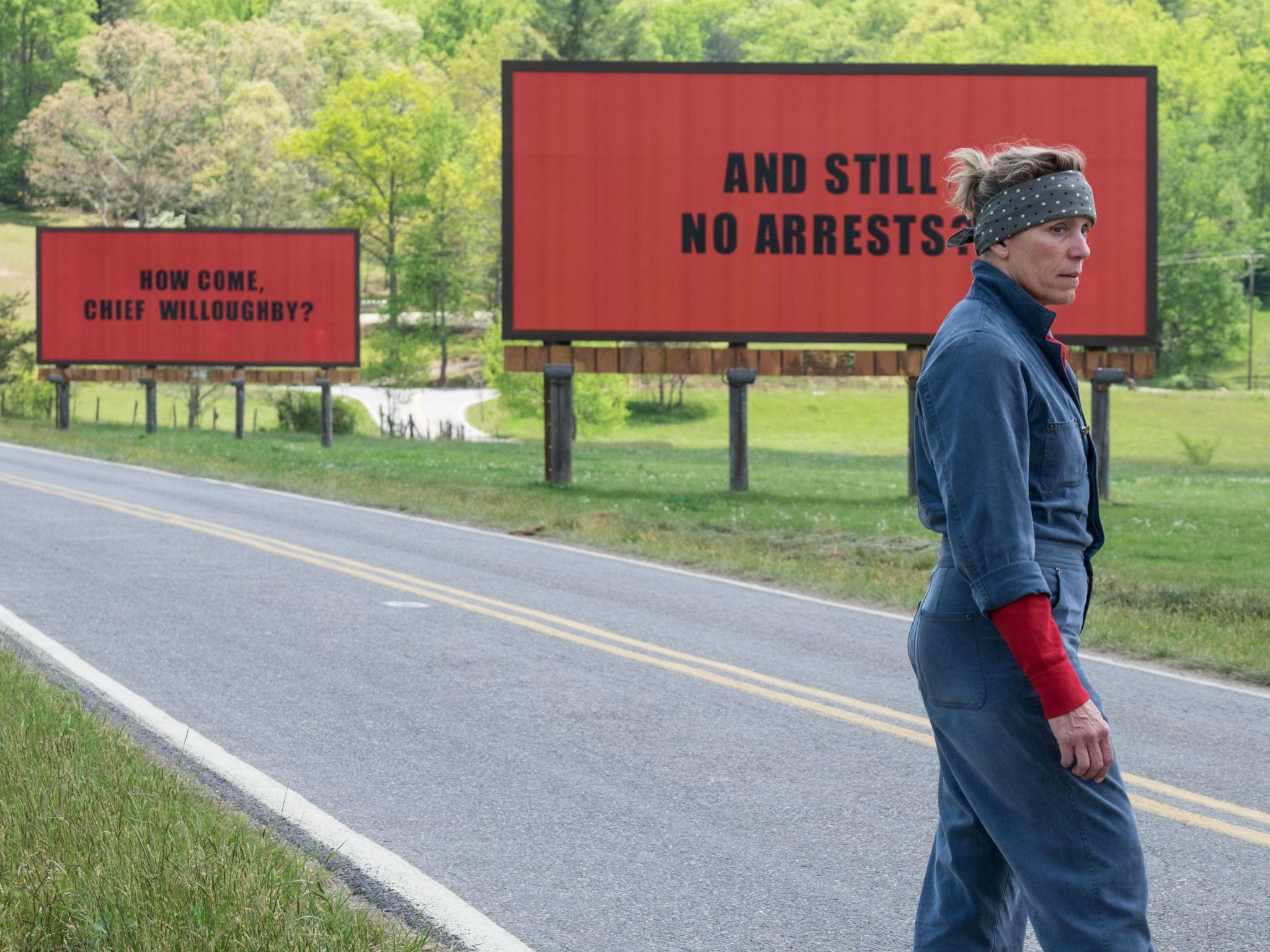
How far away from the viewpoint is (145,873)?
493 cm

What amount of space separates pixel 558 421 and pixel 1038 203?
2217cm

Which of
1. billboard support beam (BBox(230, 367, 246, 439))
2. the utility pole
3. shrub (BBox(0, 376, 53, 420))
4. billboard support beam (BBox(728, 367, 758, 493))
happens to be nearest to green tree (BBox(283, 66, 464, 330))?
shrub (BBox(0, 376, 53, 420))

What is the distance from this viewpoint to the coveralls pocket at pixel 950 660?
3320 mm

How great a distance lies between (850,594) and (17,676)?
24.4 ft

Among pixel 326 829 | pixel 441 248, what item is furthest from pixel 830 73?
pixel 441 248

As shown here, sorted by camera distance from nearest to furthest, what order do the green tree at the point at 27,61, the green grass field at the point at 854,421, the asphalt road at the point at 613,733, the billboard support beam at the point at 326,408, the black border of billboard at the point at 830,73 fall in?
the asphalt road at the point at 613,733
the black border of billboard at the point at 830,73
the billboard support beam at the point at 326,408
the green grass field at the point at 854,421
the green tree at the point at 27,61

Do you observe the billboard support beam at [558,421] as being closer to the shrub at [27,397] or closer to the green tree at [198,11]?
the shrub at [27,397]

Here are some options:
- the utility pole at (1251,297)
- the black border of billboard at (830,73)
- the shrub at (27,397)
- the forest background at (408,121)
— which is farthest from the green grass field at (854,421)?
the black border of billboard at (830,73)

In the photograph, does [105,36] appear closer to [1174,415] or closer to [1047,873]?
[1174,415]

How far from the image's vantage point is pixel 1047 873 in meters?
3.23

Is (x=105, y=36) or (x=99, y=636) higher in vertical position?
(x=105, y=36)

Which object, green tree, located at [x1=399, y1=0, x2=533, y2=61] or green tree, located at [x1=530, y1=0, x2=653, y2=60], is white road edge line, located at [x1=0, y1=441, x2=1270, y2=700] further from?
green tree, located at [x1=399, y1=0, x2=533, y2=61]

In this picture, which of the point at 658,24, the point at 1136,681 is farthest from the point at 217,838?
the point at 658,24

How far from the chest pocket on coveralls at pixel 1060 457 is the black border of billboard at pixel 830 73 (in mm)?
21000
